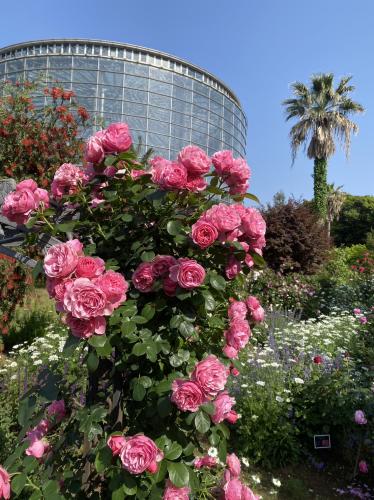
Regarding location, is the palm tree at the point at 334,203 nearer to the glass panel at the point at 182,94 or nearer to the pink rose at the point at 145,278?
the glass panel at the point at 182,94

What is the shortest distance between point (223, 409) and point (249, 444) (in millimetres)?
2030

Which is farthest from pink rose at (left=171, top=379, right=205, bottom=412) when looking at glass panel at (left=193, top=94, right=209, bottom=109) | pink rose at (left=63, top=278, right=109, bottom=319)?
glass panel at (left=193, top=94, right=209, bottom=109)

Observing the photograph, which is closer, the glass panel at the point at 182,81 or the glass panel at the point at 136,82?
the glass panel at the point at 136,82

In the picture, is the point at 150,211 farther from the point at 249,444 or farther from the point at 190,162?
the point at 249,444

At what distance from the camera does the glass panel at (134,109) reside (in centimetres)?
3162

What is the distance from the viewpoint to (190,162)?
4.77 feet

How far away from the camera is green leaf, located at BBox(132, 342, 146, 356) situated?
51.2 inches

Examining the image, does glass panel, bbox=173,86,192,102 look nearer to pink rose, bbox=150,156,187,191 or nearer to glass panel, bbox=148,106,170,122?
glass panel, bbox=148,106,170,122

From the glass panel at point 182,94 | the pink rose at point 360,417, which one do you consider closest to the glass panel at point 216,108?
the glass panel at point 182,94

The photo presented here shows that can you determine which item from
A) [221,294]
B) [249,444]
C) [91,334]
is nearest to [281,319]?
[249,444]

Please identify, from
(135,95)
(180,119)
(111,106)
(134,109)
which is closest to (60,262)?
(111,106)

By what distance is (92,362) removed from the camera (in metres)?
1.30

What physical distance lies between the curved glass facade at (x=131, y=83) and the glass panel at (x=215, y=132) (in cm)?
10

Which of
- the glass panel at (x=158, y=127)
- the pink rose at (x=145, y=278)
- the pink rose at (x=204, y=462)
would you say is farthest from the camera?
the glass panel at (x=158, y=127)
